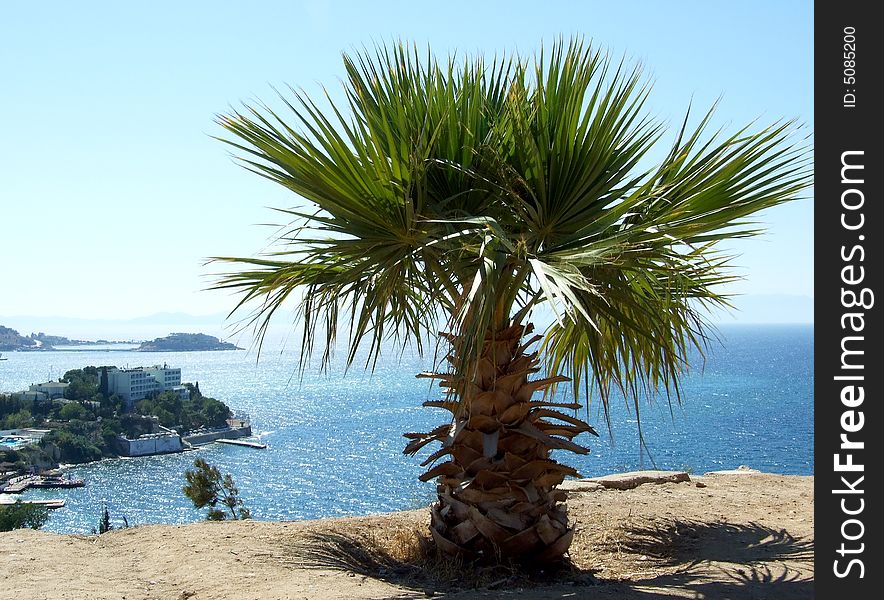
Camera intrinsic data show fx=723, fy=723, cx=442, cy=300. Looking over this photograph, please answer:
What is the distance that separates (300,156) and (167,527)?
4.03 meters

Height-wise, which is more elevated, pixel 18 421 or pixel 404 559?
A: pixel 404 559

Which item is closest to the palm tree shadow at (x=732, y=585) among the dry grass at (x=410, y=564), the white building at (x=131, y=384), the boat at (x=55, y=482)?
the dry grass at (x=410, y=564)

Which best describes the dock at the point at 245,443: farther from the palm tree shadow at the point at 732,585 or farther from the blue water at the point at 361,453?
the palm tree shadow at the point at 732,585

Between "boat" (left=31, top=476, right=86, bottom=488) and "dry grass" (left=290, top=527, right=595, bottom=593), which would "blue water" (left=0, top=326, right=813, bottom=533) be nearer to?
"boat" (left=31, top=476, right=86, bottom=488)

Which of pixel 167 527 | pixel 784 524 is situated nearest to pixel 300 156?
pixel 167 527

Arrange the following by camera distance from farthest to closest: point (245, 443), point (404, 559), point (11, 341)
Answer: point (11, 341) < point (245, 443) < point (404, 559)

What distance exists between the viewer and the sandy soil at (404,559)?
14.8ft

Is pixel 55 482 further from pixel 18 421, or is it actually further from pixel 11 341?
pixel 11 341

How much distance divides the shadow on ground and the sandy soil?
0.01 m

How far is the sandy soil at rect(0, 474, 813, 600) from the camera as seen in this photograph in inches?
177

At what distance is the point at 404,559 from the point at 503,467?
1.28 meters

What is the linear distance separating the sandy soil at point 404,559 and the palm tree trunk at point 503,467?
23cm

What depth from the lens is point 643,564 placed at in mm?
5629
